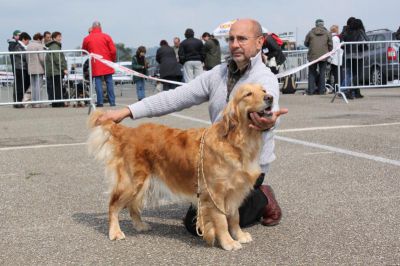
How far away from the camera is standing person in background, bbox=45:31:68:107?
14.9 m

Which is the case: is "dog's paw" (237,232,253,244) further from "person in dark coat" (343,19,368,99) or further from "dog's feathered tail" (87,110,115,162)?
"person in dark coat" (343,19,368,99)

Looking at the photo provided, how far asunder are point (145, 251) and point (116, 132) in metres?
0.91

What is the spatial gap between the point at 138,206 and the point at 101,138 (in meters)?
0.58

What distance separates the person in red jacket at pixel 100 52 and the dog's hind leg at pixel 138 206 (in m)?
11.0

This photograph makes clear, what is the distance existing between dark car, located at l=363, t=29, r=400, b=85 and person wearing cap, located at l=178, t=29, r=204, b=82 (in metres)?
4.68

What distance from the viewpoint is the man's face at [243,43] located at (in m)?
4.34

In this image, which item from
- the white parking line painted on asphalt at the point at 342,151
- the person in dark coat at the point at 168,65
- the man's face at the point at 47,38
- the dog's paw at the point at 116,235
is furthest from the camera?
the man's face at the point at 47,38

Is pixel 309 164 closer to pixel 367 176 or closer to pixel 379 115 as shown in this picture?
pixel 367 176

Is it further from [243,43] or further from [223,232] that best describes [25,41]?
[223,232]

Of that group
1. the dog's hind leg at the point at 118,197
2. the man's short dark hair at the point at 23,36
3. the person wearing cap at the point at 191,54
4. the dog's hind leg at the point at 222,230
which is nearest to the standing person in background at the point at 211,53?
the person wearing cap at the point at 191,54

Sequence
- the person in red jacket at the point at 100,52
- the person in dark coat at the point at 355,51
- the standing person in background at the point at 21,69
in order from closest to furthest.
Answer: the standing person in background at the point at 21,69, the person in red jacket at the point at 100,52, the person in dark coat at the point at 355,51

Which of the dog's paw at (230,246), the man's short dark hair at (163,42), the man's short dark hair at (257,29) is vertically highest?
the man's short dark hair at (163,42)

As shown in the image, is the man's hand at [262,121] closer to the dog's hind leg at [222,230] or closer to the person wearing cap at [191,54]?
the dog's hind leg at [222,230]

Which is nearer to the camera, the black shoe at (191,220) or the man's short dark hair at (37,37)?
the black shoe at (191,220)
